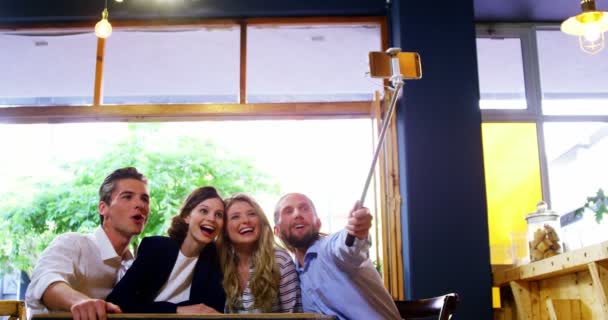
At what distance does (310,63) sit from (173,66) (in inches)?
36.7

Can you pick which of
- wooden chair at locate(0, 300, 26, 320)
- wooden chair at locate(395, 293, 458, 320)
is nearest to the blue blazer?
wooden chair at locate(0, 300, 26, 320)

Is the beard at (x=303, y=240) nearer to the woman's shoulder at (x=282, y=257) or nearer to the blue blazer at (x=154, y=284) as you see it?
the woman's shoulder at (x=282, y=257)

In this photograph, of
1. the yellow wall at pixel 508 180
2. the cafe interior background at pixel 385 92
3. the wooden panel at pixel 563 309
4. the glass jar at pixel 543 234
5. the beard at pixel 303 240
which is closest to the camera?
the beard at pixel 303 240

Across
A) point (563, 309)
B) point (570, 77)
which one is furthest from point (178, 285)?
point (570, 77)

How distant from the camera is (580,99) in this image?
5156 mm

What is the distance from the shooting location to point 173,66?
16.3 ft

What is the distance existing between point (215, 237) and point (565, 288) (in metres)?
2.28

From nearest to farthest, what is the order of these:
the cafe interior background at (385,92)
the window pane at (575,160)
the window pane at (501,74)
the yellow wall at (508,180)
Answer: the cafe interior background at (385,92)
the yellow wall at (508,180)
the window pane at (575,160)
the window pane at (501,74)

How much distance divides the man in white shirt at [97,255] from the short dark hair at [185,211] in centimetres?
10

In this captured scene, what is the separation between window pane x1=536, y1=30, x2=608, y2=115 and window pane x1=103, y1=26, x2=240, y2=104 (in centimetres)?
218

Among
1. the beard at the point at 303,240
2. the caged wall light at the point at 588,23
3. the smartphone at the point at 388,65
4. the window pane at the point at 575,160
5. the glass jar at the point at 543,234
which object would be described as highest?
the caged wall light at the point at 588,23

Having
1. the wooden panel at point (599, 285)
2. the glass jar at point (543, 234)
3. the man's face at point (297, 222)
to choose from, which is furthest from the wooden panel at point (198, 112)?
the man's face at point (297, 222)

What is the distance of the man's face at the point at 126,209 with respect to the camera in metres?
2.33

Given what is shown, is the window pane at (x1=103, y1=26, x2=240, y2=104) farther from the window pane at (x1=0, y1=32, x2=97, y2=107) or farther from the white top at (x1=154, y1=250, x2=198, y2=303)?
the white top at (x1=154, y1=250, x2=198, y2=303)
